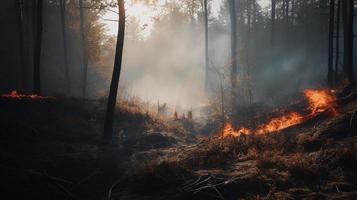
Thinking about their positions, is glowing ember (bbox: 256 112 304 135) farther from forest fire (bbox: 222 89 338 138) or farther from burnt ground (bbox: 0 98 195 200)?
burnt ground (bbox: 0 98 195 200)

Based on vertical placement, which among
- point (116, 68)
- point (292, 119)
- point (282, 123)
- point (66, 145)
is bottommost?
point (66, 145)

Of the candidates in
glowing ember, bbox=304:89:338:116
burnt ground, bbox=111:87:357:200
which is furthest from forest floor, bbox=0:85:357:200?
glowing ember, bbox=304:89:338:116

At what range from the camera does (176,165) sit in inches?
420

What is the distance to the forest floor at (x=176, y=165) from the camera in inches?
354

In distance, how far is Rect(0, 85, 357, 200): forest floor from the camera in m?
8.98

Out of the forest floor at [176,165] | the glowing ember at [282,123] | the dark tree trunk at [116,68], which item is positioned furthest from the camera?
the dark tree trunk at [116,68]

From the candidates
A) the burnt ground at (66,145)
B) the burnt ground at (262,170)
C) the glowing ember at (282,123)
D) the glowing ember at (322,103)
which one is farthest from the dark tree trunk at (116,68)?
the glowing ember at (322,103)

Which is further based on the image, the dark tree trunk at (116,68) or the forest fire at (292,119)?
the dark tree trunk at (116,68)

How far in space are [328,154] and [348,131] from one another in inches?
90.8

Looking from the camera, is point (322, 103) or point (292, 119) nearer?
point (292, 119)

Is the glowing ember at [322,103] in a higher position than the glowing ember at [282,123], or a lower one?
higher

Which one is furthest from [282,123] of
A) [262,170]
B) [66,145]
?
[66,145]

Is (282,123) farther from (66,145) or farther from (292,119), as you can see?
(66,145)

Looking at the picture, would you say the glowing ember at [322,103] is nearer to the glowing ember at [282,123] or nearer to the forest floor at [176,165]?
the forest floor at [176,165]
